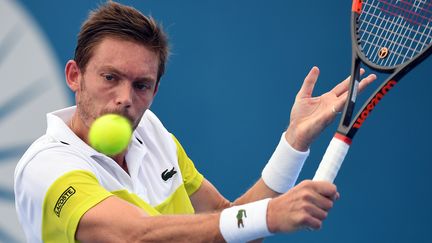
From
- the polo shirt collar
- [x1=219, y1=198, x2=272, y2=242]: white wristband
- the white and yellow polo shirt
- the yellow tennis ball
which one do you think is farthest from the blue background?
[x1=219, y1=198, x2=272, y2=242]: white wristband

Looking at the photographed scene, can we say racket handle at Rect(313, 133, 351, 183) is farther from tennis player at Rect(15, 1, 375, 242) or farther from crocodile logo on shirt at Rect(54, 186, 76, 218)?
crocodile logo on shirt at Rect(54, 186, 76, 218)

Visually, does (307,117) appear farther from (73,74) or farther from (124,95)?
(73,74)

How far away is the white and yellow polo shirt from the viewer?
280 centimetres

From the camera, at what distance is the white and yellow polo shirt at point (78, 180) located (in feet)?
9.18

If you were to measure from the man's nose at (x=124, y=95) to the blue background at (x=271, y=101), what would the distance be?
179 cm

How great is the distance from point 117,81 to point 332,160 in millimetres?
921

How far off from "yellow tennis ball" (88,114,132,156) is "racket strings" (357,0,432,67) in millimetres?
905

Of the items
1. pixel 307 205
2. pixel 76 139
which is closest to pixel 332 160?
pixel 307 205

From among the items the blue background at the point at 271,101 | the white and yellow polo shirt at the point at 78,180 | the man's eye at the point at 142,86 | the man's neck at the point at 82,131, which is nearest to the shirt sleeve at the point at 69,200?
the white and yellow polo shirt at the point at 78,180

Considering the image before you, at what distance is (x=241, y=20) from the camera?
4832mm

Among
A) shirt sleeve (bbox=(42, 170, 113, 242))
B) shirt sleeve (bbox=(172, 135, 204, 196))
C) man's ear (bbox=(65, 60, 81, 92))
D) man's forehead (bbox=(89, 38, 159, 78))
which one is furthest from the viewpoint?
shirt sleeve (bbox=(172, 135, 204, 196))

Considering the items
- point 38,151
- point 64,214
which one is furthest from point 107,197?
point 38,151

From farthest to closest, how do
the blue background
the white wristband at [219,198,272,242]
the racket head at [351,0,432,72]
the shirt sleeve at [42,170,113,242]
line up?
the blue background → the racket head at [351,0,432,72] → the shirt sleeve at [42,170,113,242] → the white wristband at [219,198,272,242]

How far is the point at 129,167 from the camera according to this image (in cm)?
321
